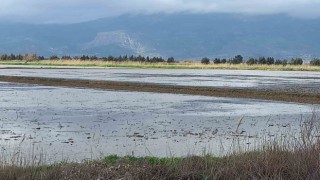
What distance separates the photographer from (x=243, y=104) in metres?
24.9

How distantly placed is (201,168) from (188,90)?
73.2ft

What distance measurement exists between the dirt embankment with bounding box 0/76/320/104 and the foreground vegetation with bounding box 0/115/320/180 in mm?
16487

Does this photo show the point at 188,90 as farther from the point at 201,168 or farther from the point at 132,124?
the point at 201,168

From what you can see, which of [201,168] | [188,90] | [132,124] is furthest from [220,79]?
[201,168]

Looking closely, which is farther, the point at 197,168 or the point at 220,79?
the point at 220,79

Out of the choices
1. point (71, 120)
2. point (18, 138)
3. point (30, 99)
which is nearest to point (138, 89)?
point (30, 99)

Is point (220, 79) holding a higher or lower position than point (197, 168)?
lower

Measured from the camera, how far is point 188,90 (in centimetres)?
3192

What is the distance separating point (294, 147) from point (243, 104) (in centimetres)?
1465

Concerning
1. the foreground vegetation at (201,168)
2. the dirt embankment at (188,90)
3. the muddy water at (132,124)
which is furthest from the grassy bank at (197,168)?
the dirt embankment at (188,90)

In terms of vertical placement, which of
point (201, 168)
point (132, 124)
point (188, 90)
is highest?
point (201, 168)

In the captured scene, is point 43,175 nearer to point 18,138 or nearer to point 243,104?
point 18,138

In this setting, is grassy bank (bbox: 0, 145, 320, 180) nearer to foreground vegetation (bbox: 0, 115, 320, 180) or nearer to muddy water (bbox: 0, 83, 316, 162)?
foreground vegetation (bbox: 0, 115, 320, 180)

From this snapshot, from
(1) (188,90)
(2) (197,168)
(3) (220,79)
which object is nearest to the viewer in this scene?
(2) (197,168)
